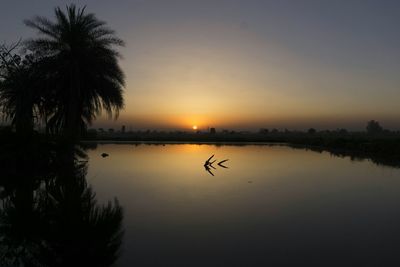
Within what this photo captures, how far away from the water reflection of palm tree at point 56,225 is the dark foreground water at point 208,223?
22 millimetres

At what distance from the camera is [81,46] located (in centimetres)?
2338

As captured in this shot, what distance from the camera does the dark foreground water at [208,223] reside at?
21.8 ft

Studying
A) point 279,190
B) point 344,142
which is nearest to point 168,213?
point 279,190

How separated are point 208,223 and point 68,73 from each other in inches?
654

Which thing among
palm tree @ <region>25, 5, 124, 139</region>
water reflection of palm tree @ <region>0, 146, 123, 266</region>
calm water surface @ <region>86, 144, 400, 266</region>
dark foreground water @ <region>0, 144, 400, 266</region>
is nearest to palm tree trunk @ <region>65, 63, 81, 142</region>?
palm tree @ <region>25, 5, 124, 139</region>

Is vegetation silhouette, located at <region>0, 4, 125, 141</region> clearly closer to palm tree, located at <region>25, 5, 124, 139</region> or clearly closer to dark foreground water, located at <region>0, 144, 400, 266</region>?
palm tree, located at <region>25, 5, 124, 139</region>

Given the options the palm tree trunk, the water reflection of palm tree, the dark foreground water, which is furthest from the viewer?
the palm tree trunk

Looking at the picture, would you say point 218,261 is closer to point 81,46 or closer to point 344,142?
point 81,46

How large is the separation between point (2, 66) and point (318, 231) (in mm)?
22974

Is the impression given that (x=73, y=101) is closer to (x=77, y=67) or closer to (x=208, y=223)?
(x=77, y=67)

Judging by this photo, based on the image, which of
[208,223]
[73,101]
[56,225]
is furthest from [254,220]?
[73,101]

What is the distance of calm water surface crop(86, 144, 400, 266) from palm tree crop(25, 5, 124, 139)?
719cm

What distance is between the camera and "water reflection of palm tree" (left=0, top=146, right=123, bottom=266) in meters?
6.23

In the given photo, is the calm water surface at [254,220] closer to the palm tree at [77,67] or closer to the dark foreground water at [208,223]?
the dark foreground water at [208,223]
